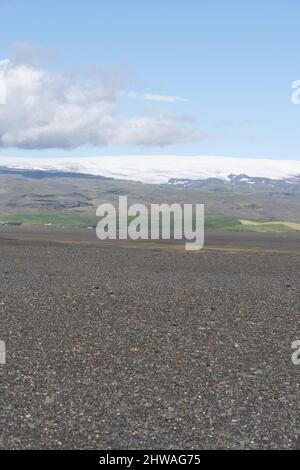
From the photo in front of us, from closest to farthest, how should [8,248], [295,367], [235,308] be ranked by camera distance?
[295,367] < [235,308] < [8,248]

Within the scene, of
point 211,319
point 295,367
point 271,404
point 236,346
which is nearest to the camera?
point 271,404

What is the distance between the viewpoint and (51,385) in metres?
16.2

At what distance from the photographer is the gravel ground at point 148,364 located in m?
13.5

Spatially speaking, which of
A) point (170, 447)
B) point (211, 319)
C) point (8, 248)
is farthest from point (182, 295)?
point (8, 248)

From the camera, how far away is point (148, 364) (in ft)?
59.2

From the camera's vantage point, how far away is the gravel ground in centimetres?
1349

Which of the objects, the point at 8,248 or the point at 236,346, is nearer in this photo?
the point at 236,346

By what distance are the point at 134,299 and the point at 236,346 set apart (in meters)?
7.84

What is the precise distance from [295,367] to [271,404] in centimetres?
328

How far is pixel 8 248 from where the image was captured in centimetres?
5359

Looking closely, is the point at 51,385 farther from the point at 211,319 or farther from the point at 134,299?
the point at 134,299
